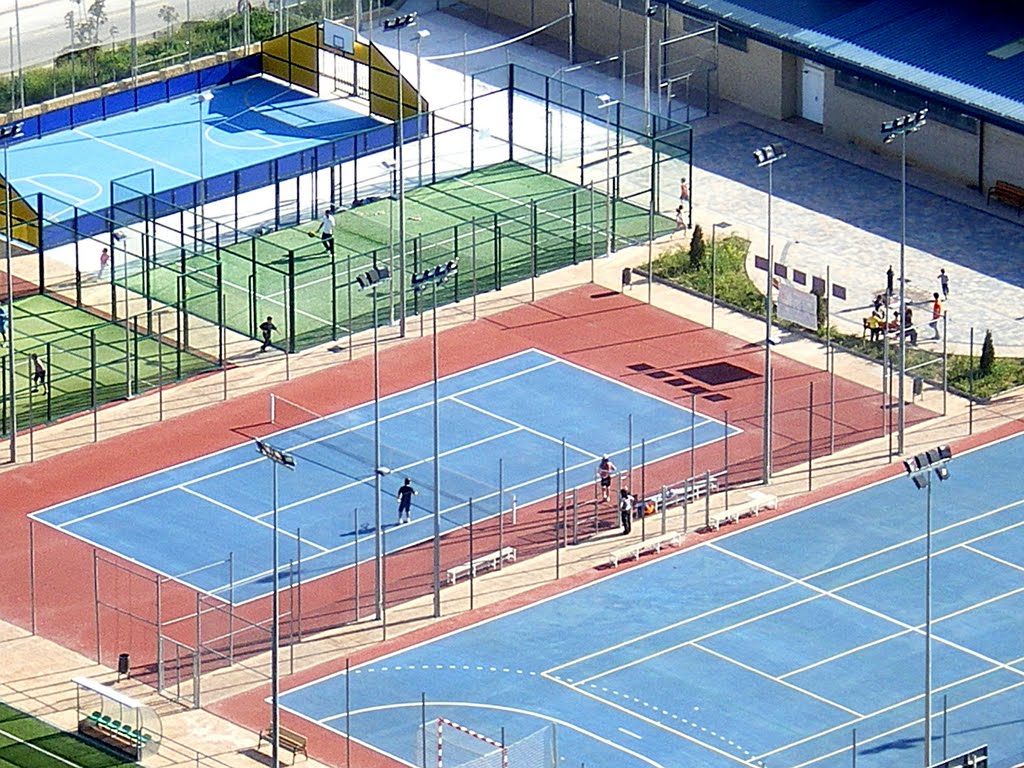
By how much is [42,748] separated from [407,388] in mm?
25654

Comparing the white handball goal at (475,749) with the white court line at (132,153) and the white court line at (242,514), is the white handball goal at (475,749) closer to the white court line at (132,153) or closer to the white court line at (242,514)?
the white court line at (242,514)

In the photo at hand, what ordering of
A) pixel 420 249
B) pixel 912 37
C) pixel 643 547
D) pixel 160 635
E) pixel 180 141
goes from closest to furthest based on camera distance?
1. pixel 160 635
2. pixel 643 547
3. pixel 420 249
4. pixel 912 37
5. pixel 180 141

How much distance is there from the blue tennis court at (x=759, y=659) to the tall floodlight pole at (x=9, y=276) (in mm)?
17363

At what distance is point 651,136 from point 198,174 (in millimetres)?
17176

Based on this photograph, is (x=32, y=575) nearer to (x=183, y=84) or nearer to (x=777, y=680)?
(x=777, y=680)

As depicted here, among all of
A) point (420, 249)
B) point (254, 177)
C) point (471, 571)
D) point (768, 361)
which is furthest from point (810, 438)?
point (254, 177)

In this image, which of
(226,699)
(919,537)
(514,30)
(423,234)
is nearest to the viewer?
(226,699)

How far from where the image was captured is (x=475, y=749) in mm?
94812

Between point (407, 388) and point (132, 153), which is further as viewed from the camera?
point (132, 153)

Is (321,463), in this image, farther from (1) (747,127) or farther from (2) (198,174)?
(1) (747,127)

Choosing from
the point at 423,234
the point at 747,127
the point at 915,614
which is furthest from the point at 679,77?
the point at 915,614

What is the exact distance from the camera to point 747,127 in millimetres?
138250

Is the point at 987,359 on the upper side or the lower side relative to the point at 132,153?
lower

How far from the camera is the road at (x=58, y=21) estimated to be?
144m
